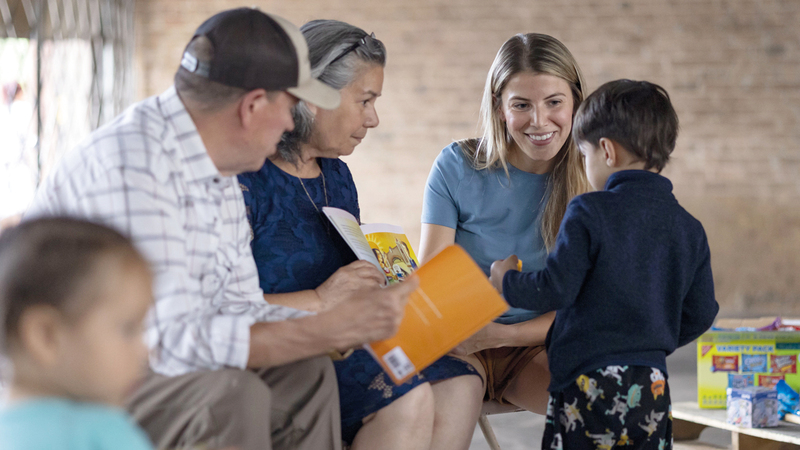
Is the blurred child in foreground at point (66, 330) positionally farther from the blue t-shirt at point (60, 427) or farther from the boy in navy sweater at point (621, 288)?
the boy in navy sweater at point (621, 288)

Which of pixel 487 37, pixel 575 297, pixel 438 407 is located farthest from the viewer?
pixel 487 37

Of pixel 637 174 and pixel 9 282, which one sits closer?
pixel 9 282

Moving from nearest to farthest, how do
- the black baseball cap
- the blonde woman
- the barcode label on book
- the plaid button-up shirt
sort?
1. the plaid button-up shirt
2. the black baseball cap
3. the barcode label on book
4. the blonde woman

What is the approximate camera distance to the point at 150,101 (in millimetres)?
1239

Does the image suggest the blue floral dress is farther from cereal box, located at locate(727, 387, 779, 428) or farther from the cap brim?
cereal box, located at locate(727, 387, 779, 428)

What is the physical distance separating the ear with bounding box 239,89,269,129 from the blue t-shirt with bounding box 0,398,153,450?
1.94ft

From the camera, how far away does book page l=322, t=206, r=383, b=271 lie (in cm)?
159

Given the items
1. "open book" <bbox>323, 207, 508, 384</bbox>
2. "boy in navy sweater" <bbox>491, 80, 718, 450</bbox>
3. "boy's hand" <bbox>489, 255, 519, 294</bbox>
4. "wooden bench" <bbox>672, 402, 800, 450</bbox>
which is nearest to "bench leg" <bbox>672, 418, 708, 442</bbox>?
"wooden bench" <bbox>672, 402, 800, 450</bbox>

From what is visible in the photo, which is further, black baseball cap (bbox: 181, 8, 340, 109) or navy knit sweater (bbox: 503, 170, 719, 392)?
navy knit sweater (bbox: 503, 170, 719, 392)

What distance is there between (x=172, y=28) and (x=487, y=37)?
95.2 inches

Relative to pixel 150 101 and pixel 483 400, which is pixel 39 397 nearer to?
pixel 150 101

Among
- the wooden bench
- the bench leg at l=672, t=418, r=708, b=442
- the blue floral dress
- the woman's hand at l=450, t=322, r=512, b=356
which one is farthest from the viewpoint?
the bench leg at l=672, t=418, r=708, b=442

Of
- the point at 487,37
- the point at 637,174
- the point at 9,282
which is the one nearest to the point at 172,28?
the point at 487,37

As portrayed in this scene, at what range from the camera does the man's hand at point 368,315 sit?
47.4 inches
